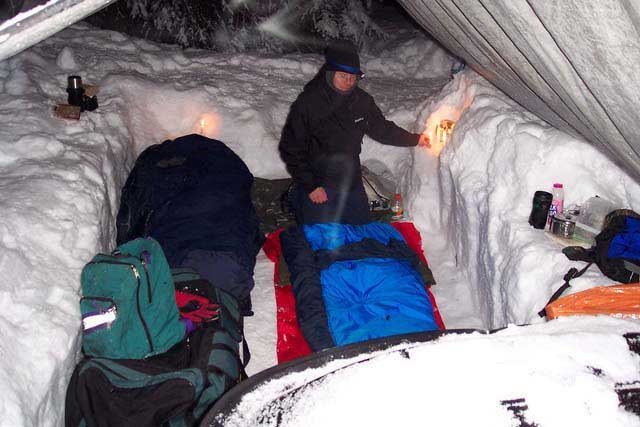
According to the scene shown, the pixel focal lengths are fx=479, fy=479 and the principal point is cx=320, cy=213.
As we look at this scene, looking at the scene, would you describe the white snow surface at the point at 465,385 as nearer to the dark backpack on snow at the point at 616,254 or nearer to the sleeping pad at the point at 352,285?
the dark backpack on snow at the point at 616,254

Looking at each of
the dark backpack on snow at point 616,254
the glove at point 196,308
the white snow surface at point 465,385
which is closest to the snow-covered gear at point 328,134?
the glove at point 196,308

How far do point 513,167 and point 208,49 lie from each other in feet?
17.7

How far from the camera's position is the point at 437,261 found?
407 centimetres

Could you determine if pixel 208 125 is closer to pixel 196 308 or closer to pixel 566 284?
pixel 196 308

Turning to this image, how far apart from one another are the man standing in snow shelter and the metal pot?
5.18ft

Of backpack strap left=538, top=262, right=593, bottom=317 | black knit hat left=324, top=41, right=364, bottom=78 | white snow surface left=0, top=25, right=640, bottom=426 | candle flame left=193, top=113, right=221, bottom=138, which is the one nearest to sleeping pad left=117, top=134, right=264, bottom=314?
white snow surface left=0, top=25, right=640, bottom=426

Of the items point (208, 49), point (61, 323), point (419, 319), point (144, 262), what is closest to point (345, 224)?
point (419, 319)

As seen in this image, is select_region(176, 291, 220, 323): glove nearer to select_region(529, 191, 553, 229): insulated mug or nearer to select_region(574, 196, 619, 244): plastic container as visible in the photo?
select_region(529, 191, 553, 229): insulated mug

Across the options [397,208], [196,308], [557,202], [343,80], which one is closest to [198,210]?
[196,308]

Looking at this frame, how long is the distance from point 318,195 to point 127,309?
1781mm

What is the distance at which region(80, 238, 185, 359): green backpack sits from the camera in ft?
7.87

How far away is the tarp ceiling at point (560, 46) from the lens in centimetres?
109

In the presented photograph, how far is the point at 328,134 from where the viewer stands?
3867mm

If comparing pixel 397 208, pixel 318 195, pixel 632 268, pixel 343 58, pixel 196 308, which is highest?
pixel 343 58
